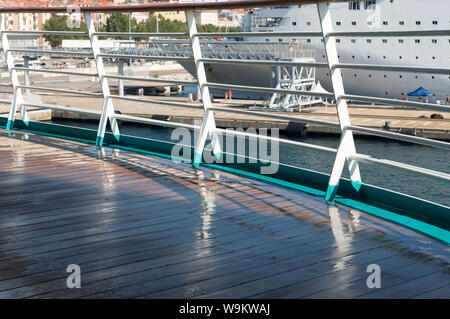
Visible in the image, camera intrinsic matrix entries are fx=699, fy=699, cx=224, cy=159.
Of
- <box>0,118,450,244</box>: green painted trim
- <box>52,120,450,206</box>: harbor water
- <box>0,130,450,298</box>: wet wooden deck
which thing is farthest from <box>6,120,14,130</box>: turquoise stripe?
<box>52,120,450,206</box>: harbor water

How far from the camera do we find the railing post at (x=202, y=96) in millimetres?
5008

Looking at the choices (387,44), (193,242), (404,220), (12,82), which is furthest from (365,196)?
(387,44)

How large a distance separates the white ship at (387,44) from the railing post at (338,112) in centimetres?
4500

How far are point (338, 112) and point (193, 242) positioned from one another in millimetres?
1278

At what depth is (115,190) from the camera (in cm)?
439

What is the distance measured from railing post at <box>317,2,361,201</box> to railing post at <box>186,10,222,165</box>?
1141mm

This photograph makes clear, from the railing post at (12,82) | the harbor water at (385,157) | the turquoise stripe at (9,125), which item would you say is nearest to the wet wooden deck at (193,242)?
the railing post at (12,82)

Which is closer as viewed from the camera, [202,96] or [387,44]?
[202,96]

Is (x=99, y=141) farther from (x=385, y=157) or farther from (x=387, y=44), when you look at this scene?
(x=387, y=44)

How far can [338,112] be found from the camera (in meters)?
4.01

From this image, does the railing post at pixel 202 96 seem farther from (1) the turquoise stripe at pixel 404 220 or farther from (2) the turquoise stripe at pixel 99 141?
(1) the turquoise stripe at pixel 404 220
